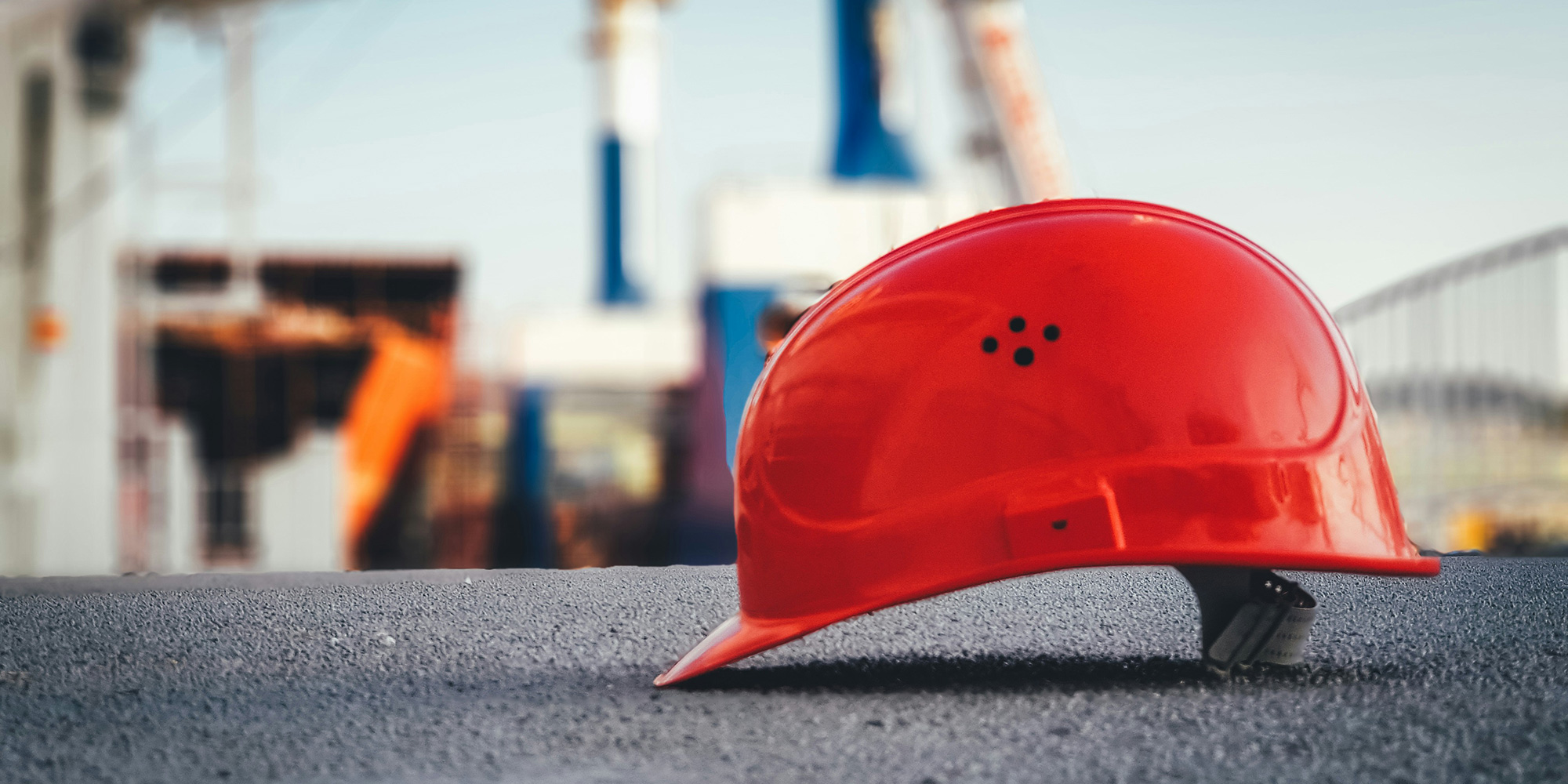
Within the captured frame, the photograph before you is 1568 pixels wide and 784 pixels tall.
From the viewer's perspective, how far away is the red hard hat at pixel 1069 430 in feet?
5.20

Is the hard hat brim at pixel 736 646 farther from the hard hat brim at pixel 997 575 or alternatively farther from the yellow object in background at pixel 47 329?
the yellow object in background at pixel 47 329

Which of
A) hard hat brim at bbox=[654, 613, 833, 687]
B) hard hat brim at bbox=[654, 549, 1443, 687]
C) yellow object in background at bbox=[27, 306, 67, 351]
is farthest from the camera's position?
yellow object in background at bbox=[27, 306, 67, 351]

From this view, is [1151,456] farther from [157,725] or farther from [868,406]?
[157,725]

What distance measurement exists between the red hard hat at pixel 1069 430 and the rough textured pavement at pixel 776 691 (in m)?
0.15

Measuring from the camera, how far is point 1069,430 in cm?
161

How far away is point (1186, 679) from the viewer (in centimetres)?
160

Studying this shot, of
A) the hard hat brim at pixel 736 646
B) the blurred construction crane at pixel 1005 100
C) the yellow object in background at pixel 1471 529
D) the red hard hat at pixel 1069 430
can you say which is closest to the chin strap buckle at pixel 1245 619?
the red hard hat at pixel 1069 430

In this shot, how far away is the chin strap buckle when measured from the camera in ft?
5.37

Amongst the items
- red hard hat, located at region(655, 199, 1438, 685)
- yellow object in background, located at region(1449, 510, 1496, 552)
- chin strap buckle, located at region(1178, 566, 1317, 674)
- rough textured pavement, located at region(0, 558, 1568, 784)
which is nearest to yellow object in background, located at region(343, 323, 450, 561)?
yellow object in background, located at region(1449, 510, 1496, 552)

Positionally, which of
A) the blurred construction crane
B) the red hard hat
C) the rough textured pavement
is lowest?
the rough textured pavement

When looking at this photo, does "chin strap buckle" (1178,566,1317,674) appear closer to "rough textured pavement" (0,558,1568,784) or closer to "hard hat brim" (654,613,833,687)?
"rough textured pavement" (0,558,1568,784)

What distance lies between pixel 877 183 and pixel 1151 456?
13.0m

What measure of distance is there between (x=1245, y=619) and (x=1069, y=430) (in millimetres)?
333

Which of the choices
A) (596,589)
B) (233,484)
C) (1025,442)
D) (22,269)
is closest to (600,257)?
(233,484)
